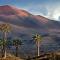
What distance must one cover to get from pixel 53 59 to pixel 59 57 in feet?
8.87

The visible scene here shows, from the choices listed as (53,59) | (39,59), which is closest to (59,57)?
(53,59)

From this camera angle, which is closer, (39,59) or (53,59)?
(53,59)

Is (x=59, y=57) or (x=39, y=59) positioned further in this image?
(x=39, y=59)

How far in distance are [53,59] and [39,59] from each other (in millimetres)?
26750

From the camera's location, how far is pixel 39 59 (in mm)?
159625

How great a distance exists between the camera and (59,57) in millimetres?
133500

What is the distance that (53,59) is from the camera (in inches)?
5256

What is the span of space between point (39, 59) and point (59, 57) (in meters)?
27.5

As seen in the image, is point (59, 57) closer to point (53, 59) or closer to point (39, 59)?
point (53, 59)
